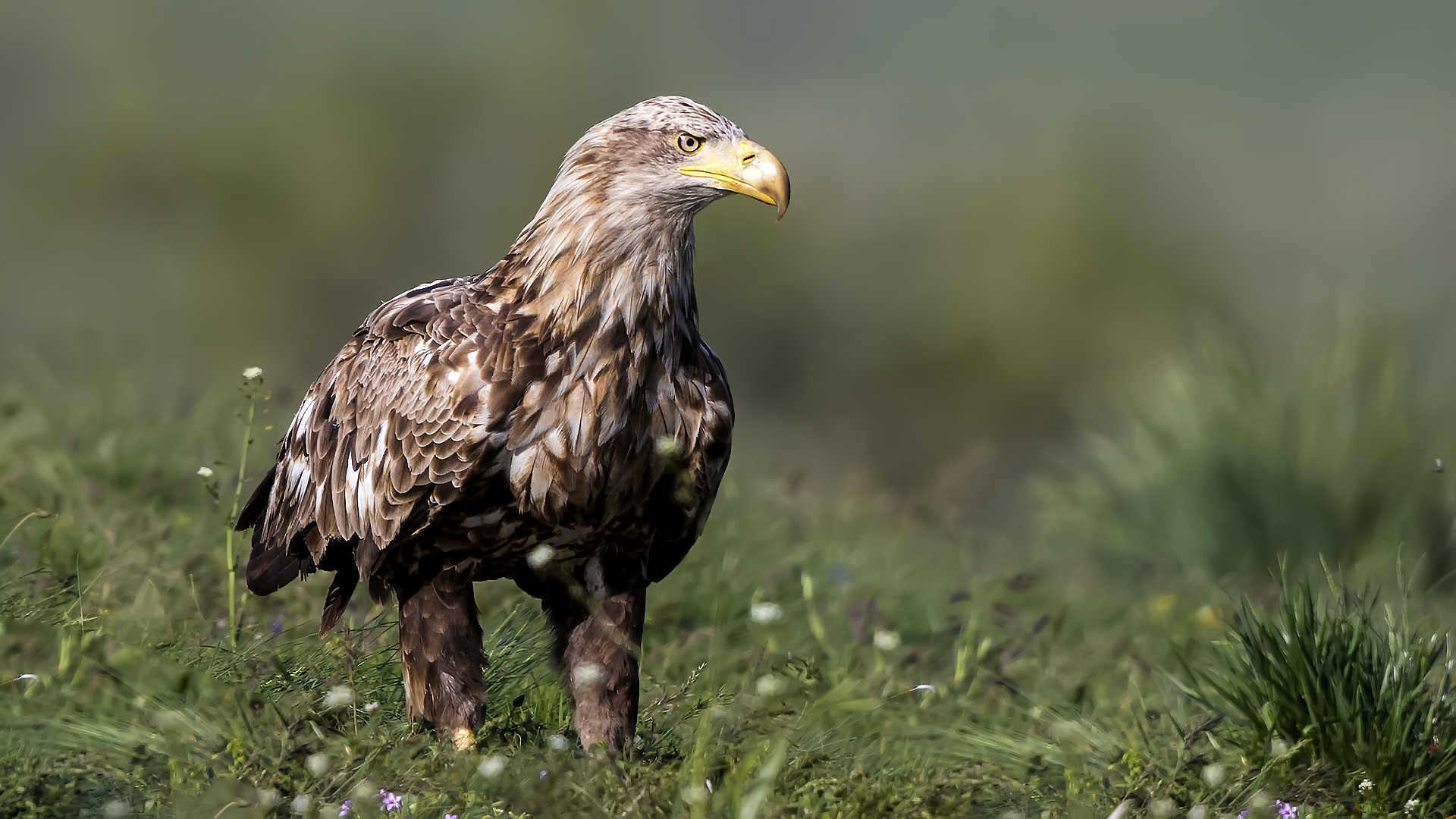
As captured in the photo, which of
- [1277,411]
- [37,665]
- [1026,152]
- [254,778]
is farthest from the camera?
[1026,152]

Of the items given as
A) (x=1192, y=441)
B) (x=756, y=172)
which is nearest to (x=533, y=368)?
(x=756, y=172)

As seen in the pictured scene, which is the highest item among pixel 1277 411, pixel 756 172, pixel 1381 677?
pixel 756 172

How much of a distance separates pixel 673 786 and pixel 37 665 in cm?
213

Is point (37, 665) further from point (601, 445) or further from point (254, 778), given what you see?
point (601, 445)

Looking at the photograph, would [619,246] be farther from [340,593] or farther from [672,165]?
[340,593]

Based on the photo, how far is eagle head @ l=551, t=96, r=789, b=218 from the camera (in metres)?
3.90

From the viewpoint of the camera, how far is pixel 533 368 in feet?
12.7

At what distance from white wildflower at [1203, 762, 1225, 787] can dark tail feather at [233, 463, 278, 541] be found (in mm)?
2831


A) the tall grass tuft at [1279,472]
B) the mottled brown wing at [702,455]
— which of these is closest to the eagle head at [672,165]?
the mottled brown wing at [702,455]

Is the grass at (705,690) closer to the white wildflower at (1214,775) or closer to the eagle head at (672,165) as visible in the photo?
the white wildflower at (1214,775)

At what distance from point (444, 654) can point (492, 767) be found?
884 millimetres

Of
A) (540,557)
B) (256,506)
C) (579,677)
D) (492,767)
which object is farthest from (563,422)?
(256,506)

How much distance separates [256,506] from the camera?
4.89 meters

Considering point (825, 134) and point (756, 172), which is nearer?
point (756, 172)
